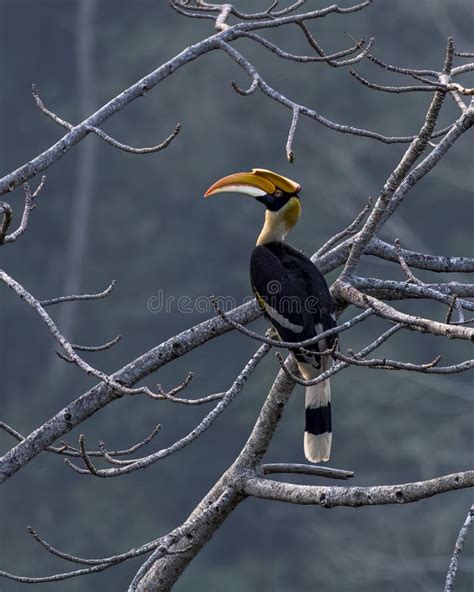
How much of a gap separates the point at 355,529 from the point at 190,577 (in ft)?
8.28

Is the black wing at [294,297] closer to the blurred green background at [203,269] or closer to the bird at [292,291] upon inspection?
the bird at [292,291]

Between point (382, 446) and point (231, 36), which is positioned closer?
point (231, 36)

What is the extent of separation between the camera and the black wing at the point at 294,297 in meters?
3.87

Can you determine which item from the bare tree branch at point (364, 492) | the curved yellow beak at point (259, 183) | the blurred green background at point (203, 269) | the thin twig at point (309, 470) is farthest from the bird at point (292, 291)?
the blurred green background at point (203, 269)

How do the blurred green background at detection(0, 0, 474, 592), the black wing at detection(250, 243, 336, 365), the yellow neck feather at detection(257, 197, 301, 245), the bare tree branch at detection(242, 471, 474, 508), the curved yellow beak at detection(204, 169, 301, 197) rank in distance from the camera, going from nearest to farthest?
the bare tree branch at detection(242, 471, 474, 508)
the black wing at detection(250, 243, 336, 365)
the curved yellow beak at detection(204, 169, 301, 197)
the yellow neck feather at detection(257, 197, 301, 245)
the blurred green background at detection(0, 0, 474, 592)

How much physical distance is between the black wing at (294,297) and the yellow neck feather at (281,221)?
321 millimetres

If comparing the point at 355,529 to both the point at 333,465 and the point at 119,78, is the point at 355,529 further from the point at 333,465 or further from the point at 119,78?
the point at 119,78

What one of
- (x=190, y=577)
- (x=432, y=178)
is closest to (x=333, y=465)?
(x=190, y=577)

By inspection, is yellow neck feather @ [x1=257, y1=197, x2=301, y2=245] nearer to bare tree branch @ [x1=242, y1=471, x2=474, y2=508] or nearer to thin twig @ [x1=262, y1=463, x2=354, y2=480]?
thin twig @ [x1=262, y1=463, x2=354, y2=480]

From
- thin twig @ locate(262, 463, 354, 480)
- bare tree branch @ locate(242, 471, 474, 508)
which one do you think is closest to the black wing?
thin twig @ locate(262, 463, 354, 480)

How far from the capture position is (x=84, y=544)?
59.3ft

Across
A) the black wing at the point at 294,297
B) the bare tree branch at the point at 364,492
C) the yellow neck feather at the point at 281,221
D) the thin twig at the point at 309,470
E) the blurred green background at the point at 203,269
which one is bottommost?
the bare tree branch at the point at 364,492

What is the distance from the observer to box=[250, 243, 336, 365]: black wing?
3.87 m

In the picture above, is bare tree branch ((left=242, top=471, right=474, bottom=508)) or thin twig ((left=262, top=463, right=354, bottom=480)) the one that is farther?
thin twig ((left=262, top=463, right=354, bottom=480))
